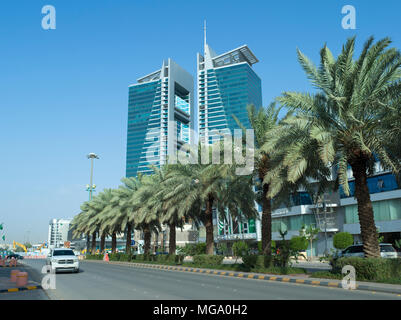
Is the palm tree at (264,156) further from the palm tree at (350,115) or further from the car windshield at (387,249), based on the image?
the car windshield at (387,249)

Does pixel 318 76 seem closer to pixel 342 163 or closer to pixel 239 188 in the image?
pixel 342 163

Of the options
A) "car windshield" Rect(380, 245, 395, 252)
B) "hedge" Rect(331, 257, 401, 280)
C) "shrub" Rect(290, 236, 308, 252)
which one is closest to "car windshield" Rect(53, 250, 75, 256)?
"hedge" Rect(331, 257, 401, 280)

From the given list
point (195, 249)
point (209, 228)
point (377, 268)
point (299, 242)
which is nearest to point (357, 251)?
point (377, 268)

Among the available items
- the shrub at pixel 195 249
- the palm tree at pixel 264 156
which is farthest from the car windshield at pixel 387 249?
the shrub at pixel 195 249

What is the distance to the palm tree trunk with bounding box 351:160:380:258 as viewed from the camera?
16.1 metres

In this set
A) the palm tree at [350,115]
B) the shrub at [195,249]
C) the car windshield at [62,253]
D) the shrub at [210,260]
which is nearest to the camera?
the palm tree at [350,115]

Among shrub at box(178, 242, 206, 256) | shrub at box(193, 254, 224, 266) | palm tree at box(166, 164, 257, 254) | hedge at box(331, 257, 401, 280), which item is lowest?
shrub at box(178, 242, 206, 256)

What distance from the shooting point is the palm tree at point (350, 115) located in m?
15.7

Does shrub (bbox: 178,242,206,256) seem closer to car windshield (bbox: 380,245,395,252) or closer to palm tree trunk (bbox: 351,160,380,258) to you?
car windshield (bbox: 380,245,395,252)

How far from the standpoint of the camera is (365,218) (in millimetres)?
16281

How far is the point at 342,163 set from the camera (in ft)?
53.7

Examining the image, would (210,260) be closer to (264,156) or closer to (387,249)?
(264,156)

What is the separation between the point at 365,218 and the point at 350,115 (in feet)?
15.0
